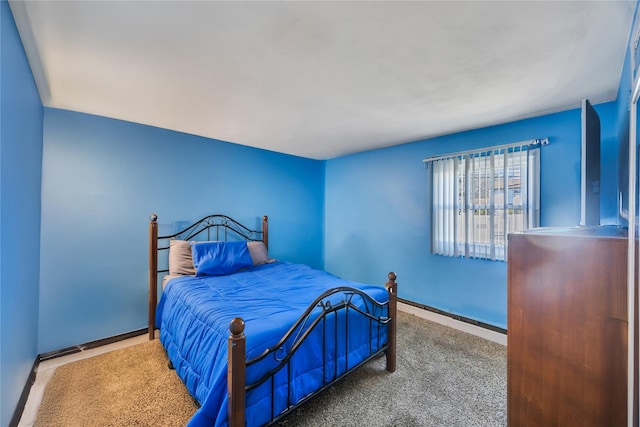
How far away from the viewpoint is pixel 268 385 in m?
1.46

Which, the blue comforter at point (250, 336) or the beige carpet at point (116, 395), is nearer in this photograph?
the blue comforter at point (250, 336)

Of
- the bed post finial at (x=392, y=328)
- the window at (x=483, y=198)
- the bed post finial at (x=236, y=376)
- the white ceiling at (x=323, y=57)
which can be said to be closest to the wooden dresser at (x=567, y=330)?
the bed post finial at (x=392, y=328)

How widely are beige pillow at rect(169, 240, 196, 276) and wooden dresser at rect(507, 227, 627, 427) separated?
2778 millimetres

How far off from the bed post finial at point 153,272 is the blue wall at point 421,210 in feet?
8.98

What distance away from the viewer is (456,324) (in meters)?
3.04

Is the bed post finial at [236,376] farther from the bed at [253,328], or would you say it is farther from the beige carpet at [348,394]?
the beige carpet at [348,394]

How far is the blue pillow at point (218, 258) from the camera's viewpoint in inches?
110

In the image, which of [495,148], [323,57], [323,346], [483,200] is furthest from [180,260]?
[495,148]

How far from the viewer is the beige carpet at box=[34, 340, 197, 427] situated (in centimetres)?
166

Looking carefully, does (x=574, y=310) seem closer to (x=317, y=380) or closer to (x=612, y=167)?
(x=317, y=380)

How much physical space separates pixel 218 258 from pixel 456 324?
2789 mm

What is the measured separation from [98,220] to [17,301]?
3.85ft

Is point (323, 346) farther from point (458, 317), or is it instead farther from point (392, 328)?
point (458, 317)

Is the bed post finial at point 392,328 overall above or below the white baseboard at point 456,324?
above
